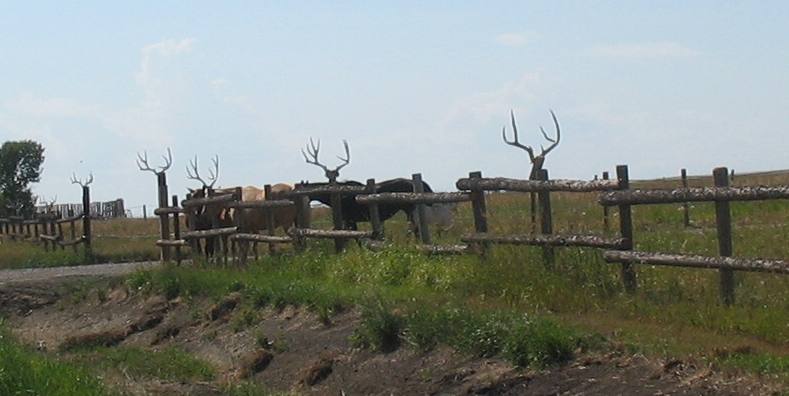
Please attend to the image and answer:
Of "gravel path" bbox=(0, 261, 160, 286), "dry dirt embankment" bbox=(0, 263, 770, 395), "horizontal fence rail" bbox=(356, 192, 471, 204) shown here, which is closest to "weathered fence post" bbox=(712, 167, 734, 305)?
"dry dirt embankment" bbox=(0, 263, 770, 395)

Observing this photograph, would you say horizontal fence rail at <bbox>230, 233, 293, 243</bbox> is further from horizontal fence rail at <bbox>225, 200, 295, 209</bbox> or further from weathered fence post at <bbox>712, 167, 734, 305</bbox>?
weathered fence post at <bbox>712, 167, 734, 305</bbox>

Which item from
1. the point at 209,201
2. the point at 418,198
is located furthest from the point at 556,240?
the point at 209,201

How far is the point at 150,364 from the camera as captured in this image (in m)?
15.9

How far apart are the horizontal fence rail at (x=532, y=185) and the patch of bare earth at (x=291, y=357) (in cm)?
199

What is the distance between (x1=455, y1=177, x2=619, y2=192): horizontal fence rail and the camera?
45.2 ft

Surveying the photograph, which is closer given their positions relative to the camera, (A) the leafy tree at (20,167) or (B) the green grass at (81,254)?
(B) the green grass at (81,254)

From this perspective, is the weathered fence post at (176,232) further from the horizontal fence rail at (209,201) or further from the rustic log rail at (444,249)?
the rustic log rail at (444,249)

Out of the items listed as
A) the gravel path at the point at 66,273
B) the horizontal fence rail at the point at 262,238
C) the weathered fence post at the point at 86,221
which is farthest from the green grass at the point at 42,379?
the weathered fence post at the point at 86,221

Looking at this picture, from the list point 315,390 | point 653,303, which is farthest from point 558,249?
point 315,390

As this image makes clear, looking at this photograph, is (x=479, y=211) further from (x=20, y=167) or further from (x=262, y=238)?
(x=20, y=167)

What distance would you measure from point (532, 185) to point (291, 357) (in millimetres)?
3096

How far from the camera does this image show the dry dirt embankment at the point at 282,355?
34.3 ft

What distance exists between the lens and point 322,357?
46.2ft

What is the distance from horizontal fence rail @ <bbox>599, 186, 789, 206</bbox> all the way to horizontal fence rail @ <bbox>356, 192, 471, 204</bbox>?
9.59 feet
